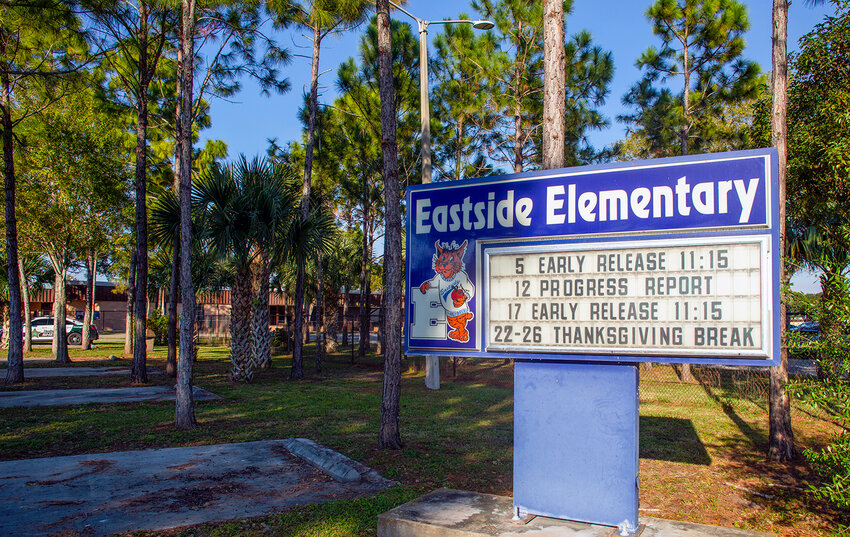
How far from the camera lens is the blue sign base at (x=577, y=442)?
16.6 feet

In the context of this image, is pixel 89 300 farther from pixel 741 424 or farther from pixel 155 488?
pixel 741 424

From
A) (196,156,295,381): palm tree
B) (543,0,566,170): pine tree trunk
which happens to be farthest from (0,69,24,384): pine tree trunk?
(543,0,566,170): pine tree trunk

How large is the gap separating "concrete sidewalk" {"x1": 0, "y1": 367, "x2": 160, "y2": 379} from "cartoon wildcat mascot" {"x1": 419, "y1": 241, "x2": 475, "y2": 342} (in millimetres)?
16691

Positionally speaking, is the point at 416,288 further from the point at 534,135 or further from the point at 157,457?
the point at 534,135

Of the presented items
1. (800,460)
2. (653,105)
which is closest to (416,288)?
(800,460)

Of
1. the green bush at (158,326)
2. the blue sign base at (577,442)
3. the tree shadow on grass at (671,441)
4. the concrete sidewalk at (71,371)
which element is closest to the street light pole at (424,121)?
the tree shadow on grass at (671,441)

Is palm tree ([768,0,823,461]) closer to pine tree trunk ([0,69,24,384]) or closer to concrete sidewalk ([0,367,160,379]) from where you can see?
pine tree trunk ([0,69,24,384])

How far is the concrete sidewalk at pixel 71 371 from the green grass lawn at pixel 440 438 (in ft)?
5.58

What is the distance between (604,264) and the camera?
526cm

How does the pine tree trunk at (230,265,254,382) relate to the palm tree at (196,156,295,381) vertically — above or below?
below

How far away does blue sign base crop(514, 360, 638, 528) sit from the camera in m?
5.07

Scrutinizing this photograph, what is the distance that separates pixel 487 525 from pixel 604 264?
257 cm

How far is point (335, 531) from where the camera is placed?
5.53 m

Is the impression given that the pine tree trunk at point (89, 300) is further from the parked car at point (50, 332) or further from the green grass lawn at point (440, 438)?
the green grass lawn at point (440, 438)
